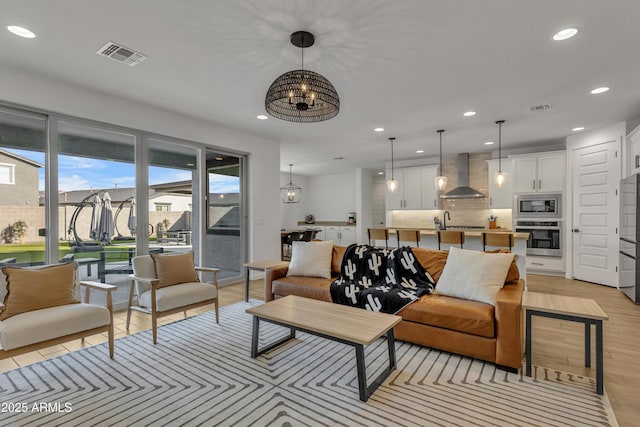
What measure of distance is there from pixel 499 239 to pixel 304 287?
8.24 feet

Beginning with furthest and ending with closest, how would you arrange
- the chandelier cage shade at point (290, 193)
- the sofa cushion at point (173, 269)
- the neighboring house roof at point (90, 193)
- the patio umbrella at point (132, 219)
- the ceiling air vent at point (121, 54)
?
the chandelier cage shade at point (290, 193) < the patio umbrella at point (132, 219) < the neighboring house roof at point (90, 193) < the sofa cushion at point (173, 269) < the ceiling air vent at point (121, 54)

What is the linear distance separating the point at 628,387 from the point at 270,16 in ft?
11.9

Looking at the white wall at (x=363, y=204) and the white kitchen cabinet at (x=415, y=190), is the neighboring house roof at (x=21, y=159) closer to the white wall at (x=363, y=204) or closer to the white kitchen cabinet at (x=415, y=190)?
the white kitchen cabinet at (x=415, y=190)

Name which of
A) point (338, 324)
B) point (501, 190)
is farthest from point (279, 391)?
point (501, 190)

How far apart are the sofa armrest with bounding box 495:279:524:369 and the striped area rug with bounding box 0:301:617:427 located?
0.12 metres

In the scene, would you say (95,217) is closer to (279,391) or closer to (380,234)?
(279,391)

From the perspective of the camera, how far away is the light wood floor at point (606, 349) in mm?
2148

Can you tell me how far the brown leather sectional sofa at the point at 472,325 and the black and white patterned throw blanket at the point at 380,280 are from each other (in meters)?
0.16

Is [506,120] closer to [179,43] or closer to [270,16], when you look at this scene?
[270,16]

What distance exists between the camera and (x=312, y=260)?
3.90 m

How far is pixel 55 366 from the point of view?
8.23 feet

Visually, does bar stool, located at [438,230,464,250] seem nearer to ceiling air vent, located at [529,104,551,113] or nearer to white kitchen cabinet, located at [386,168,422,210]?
ceiling air vent, located at [529,104,551,113]

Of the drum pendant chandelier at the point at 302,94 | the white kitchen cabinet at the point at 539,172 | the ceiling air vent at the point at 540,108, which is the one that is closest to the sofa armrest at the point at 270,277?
the drum pendant chandelier at the point at 302,94

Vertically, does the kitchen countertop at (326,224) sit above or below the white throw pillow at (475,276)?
above
